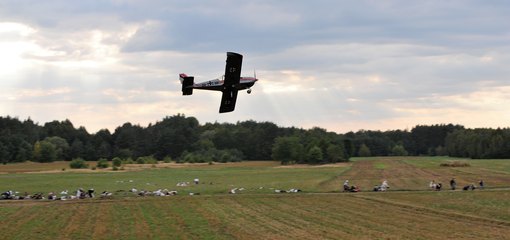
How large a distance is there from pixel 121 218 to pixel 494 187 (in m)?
38.3

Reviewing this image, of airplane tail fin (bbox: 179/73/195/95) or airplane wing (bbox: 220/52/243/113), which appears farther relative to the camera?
airplane tail fin (bbox: 179/73/195/95)

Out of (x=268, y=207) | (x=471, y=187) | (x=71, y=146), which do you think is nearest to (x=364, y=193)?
(x=471, y=187)

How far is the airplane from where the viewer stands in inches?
1371

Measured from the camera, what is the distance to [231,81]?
35.5 metres

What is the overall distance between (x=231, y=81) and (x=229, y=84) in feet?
0.72

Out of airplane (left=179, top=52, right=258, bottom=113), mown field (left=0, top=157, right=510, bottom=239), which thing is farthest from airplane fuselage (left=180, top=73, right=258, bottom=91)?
mown field (left=0, top=157, right=510, bottom=239)

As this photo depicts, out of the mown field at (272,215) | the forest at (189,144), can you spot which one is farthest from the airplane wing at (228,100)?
the forest at (189,144)

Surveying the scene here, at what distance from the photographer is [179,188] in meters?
65.2

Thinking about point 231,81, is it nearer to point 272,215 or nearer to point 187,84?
point 187,84

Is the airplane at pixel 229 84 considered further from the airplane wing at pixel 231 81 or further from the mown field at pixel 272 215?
the mown field at pixel 272 215

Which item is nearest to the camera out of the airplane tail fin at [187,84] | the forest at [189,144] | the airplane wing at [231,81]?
the airplane wing at [231,81]

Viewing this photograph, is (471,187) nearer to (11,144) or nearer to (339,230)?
(339,230)

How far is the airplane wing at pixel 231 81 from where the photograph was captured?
114 feet

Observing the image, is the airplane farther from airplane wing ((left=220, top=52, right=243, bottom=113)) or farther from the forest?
the forest
